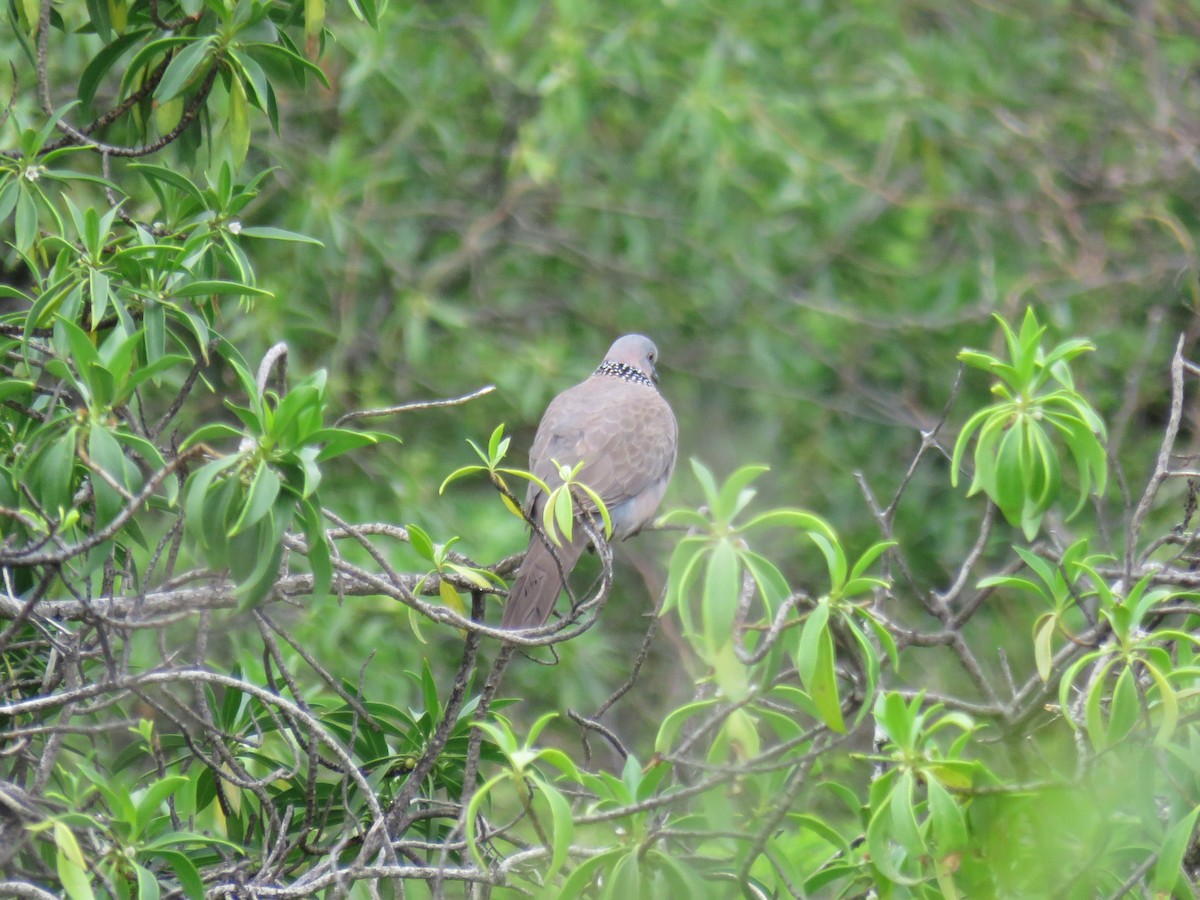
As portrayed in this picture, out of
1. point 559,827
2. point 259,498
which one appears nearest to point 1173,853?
point 559,827

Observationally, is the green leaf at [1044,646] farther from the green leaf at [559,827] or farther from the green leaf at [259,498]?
the green leaf at [259,498]

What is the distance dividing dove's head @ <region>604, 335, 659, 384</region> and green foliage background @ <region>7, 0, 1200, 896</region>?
76 centimetres

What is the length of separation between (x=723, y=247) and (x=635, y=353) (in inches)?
72.9

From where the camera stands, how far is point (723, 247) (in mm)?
7512

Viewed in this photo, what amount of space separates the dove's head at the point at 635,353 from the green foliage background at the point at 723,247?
2.48ft

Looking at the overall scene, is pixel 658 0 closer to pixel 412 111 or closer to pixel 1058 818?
pixel 412 111

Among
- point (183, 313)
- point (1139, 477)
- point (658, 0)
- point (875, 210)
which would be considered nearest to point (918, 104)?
point (875, 210)

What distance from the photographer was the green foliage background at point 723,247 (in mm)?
6109

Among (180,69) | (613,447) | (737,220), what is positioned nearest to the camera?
(180,69)

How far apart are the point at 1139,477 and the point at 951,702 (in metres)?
4.95

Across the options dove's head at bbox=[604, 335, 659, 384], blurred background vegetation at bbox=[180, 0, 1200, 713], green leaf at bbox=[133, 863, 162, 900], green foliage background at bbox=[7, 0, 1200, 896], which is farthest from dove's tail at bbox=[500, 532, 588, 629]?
dove's head at bbox=[604, 335, 659, 384]

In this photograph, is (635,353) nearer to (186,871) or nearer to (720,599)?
(186,871)

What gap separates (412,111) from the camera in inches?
267

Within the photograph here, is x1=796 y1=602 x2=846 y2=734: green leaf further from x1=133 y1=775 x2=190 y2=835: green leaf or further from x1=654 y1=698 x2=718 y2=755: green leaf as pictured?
x1=133 y1=775 x2=190 y2=835: green leaf
